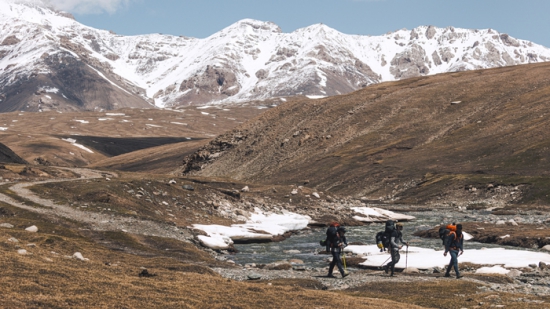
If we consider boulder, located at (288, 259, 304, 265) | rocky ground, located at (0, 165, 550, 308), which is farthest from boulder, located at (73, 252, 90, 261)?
boulder, located at (288, 259, 304, 265)

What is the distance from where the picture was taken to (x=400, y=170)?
397 feet

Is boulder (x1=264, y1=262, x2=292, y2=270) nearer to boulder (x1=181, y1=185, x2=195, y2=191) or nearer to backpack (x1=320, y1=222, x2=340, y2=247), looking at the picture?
backpack (x1=320, y1=222, x2=340, y2=247)

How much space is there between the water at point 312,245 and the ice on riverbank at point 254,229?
133cm

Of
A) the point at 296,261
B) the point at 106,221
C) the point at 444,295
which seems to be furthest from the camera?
the point at 106,221

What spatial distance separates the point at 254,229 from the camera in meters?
60.2

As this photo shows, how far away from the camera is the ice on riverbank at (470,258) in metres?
39.5

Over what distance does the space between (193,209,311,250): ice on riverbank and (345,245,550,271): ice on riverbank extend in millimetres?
13091

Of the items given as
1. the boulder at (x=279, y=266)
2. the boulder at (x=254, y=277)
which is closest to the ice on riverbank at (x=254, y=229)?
the boulder at (x=279, y=266)

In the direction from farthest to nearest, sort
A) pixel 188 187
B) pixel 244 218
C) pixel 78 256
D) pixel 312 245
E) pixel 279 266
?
pixel 188 187, pixel 244 218, pixel 312 245, pixel 279 266, pixel 78 256

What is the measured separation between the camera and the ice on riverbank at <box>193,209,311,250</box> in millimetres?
51806

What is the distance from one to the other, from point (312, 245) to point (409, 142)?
89.2 meters

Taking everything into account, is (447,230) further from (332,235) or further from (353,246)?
(353,246)

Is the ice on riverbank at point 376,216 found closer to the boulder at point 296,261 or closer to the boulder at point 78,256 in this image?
the boulder at point 296,261

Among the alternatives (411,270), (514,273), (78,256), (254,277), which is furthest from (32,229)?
(514,273)
